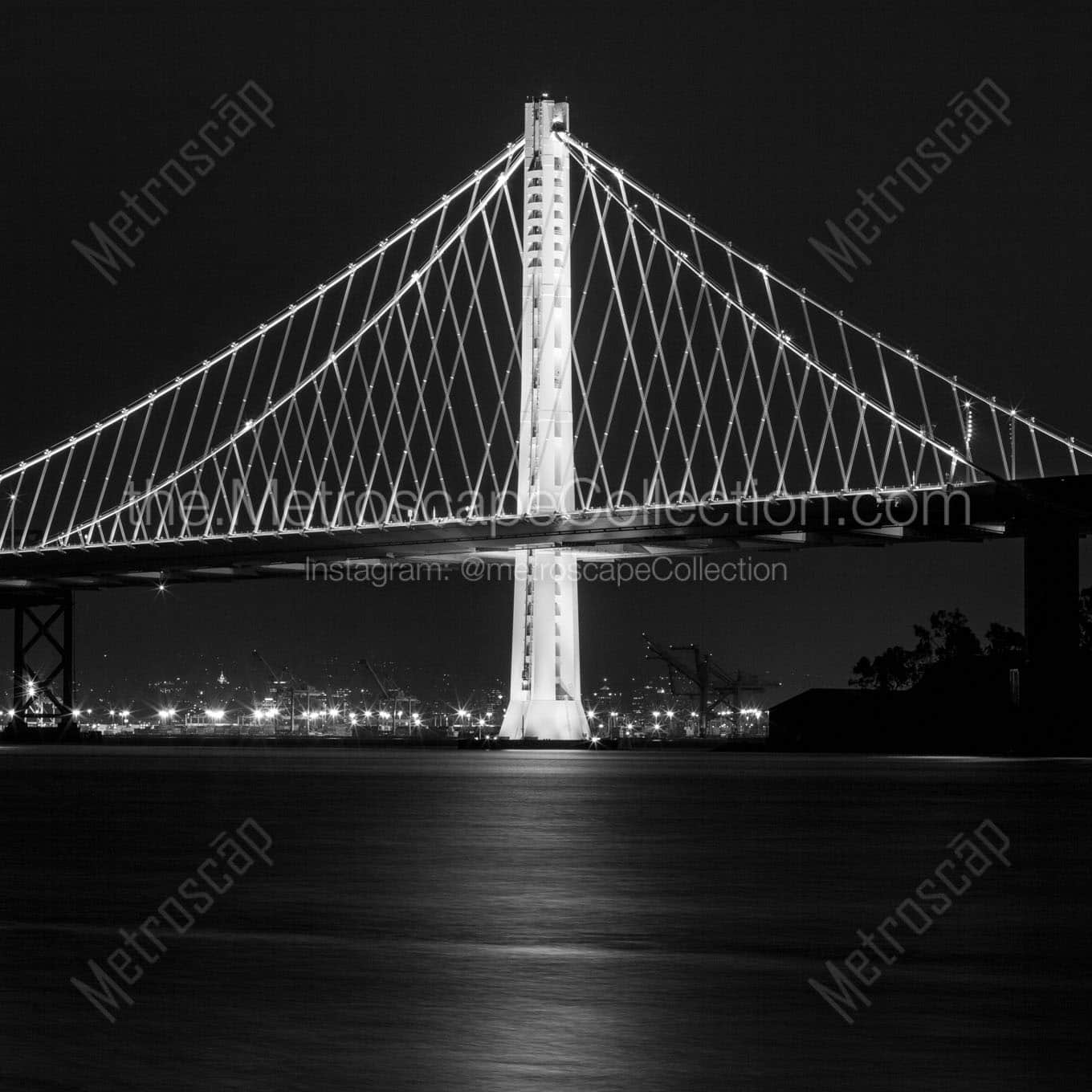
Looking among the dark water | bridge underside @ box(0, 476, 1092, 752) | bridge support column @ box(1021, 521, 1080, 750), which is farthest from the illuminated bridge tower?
the dark water

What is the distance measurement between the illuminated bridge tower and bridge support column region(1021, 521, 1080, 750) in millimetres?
15405

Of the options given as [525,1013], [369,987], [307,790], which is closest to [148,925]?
[369,987]

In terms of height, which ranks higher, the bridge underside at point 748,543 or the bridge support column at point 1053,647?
the bridge underside at point 748,543

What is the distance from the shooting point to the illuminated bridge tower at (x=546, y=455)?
62031 millimetres

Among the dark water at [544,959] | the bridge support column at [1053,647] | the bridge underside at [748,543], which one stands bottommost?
the dark water at [544,959]

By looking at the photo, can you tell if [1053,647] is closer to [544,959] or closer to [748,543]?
[748,543]

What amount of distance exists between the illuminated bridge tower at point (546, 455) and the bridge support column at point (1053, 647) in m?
15.4

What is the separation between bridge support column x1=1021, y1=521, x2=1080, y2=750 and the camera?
161 feet

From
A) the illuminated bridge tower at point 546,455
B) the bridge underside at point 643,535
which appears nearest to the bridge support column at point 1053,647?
the bridge underside at point 643,535

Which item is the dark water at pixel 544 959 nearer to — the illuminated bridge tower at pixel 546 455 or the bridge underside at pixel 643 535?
the bridge underside at pixel 643 535

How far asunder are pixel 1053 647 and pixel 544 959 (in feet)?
136

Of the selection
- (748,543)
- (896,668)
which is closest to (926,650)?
(896,668)

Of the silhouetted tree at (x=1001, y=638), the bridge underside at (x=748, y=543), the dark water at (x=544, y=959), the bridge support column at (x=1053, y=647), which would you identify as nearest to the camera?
the dark water at (x=544, y=959)

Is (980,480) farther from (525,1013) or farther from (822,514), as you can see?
(525,1013)
